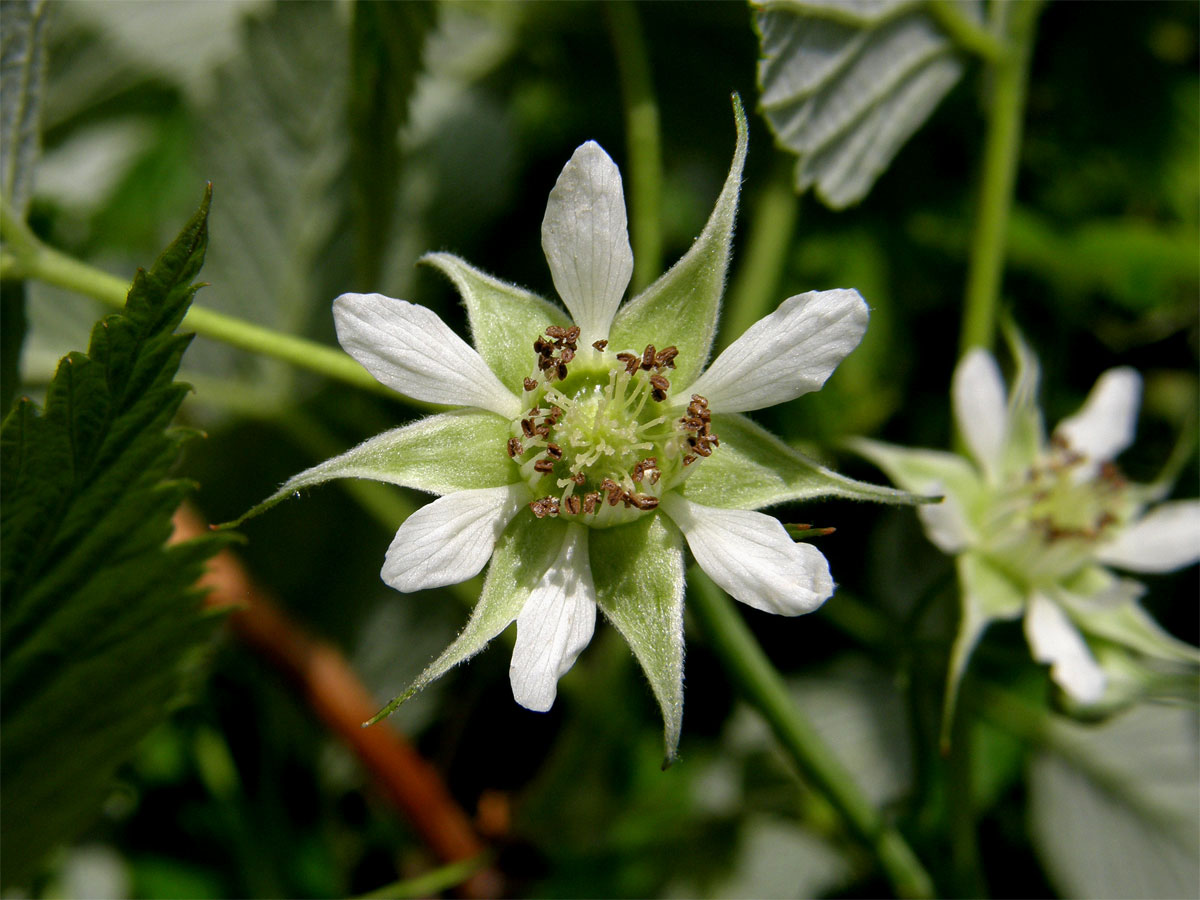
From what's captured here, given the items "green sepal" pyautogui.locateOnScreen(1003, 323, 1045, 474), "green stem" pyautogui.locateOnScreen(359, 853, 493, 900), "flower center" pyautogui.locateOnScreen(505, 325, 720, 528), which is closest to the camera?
"flower center" pyautogui.locateOnScreen(505, 325, 720, 528)

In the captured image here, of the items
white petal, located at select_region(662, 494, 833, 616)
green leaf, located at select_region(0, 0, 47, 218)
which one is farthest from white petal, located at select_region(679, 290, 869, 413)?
green leaf, located at select_region(0, 0, 47, 218)

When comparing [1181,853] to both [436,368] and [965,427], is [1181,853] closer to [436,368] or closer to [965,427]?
[965,427]

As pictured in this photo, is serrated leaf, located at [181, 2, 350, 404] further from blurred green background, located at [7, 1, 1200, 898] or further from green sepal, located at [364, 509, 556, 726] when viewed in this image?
green sepal, located at [364, 509, 556, 726]

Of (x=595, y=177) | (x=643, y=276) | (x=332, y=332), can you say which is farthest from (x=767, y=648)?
(x=595, y=177)

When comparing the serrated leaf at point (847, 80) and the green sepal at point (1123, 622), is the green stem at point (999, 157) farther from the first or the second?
the green sepal at point (1123, 622)

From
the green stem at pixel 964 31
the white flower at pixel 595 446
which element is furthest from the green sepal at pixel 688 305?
the green stem at pixel 964 31

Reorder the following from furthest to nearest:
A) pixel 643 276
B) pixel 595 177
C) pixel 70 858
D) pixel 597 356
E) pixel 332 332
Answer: pixel 332 332 → pixel 70 858 → pixel 643 276 → pixel 597 356 → pixel 595 177

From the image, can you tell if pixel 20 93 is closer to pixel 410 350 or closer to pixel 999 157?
pixel 410 350
